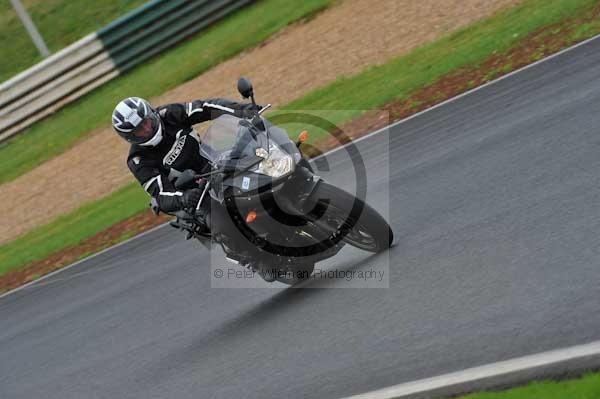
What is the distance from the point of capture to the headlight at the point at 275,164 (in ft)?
20.9

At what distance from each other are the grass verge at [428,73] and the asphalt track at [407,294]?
0.89 metres

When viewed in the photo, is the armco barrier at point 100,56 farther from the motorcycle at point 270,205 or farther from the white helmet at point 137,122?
the motorcycle at point 270,205

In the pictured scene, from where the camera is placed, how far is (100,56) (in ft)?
67.6

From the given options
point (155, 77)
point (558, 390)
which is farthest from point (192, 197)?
point (155, 77)

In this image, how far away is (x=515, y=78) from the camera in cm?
1058

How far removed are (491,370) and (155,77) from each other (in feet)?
53.3

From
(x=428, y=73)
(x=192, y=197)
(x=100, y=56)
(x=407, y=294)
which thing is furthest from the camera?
(x=100, y=56)

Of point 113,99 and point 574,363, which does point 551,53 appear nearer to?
point 574,363

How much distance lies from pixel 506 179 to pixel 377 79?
637 centimetres

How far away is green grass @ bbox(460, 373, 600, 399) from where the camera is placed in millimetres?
3895

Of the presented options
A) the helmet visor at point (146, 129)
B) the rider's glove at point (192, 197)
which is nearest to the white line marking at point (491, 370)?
the rider's glove at point (192, 197)

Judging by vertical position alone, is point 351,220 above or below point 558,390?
below

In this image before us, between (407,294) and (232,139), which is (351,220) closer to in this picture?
(407,294)

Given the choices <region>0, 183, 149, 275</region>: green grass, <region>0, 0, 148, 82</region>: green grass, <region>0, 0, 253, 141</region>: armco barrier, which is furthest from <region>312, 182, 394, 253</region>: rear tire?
<region>0, 0, 148, 82</region>: green grass
